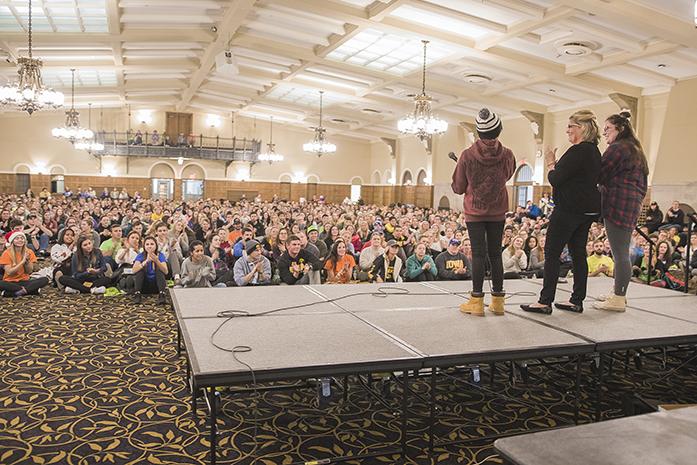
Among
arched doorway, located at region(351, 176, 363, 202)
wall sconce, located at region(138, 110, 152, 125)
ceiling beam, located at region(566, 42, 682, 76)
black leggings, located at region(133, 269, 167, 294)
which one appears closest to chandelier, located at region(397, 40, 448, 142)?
ceiling beam, located at region(566, 42, 682, 76)

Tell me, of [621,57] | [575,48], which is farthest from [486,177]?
[621,57]

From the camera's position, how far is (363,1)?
34.2 feet

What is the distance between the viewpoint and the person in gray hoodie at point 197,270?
6.69 meters

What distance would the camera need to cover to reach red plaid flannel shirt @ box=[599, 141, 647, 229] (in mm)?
3619

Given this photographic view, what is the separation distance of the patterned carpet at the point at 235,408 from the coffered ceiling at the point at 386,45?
6.54 metres

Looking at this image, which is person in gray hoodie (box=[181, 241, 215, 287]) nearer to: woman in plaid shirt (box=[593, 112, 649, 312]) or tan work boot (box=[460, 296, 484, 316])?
tan work boot (box=[460, 296, 484, 316])

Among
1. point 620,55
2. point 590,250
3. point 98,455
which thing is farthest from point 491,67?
point 98,455

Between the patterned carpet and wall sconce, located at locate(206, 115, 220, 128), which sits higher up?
wall sconce, located at locate(206, 115, 220, 128)

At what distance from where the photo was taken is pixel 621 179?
367 cm

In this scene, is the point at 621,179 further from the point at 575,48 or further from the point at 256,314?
the point at 575,48

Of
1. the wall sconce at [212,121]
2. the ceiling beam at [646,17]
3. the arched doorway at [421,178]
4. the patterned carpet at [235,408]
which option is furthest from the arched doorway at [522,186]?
the wall sconce at [212,121]

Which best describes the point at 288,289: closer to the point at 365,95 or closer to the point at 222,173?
the point at 365,95

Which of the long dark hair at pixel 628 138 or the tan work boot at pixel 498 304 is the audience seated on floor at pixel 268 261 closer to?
the tan work boot at pixel 498 304

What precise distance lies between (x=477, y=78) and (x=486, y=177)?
38.3 ft
